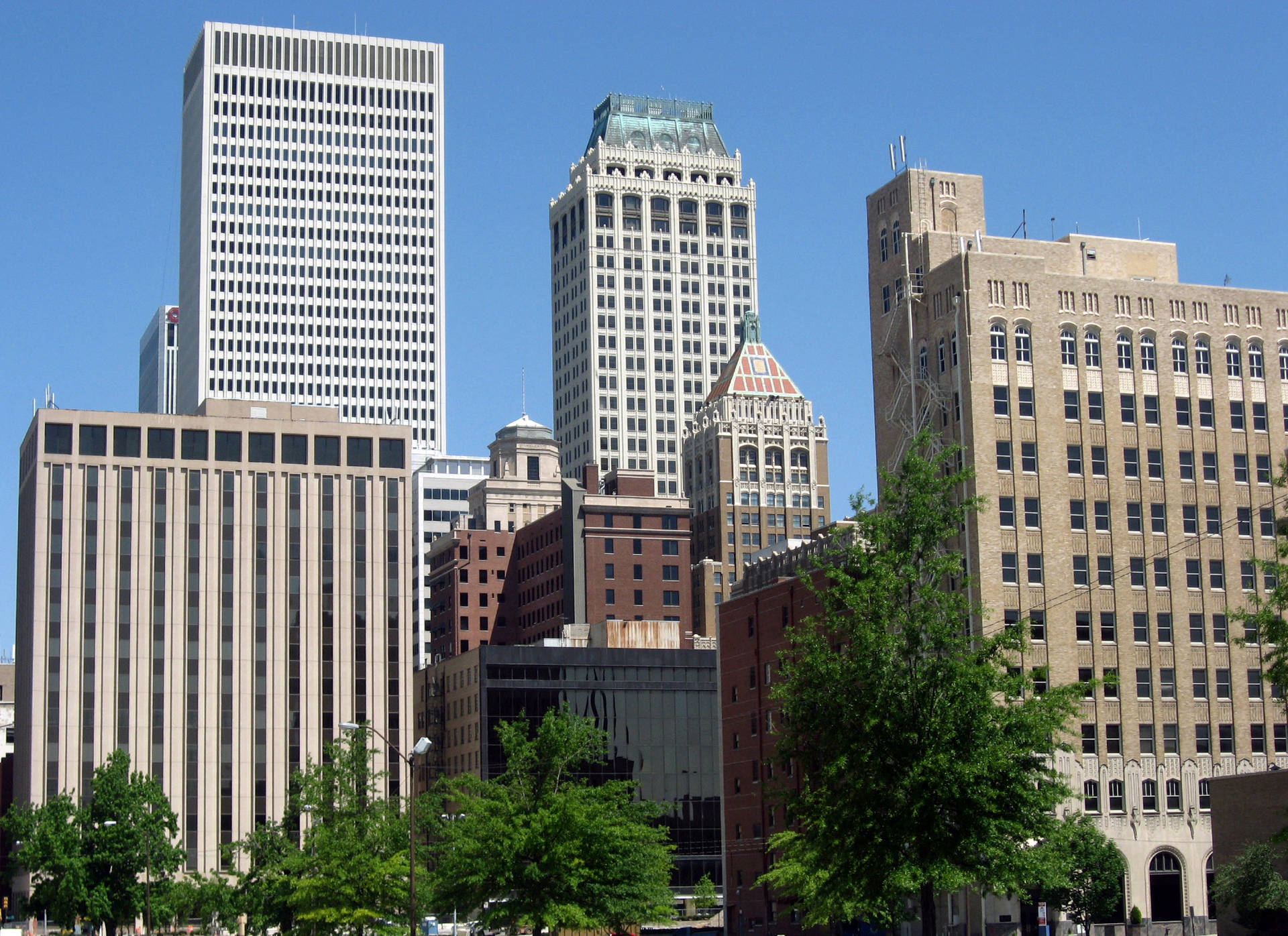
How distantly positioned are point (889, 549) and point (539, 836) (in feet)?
75.6

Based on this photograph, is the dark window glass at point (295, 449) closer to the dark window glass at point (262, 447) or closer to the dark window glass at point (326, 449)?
the dark window glass at point (326, 449)

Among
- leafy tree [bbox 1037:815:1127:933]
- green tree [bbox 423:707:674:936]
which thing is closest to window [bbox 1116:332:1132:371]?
leafy tree [bbox 1037:815:1127:933]

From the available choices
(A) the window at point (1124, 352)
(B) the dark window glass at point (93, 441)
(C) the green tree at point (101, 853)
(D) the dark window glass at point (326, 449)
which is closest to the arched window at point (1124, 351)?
(A) the window at point (1124, 352)

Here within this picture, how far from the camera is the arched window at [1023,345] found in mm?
116875

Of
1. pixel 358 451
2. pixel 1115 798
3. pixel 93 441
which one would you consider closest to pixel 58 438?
pixel 93 441

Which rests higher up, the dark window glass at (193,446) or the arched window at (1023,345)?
the dark window glass at (193,446)

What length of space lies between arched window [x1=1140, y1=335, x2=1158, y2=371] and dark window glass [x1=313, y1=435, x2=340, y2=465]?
8199cm

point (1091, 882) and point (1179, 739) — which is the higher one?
point (1179, 739)

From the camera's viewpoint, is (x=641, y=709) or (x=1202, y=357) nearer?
(x=1202, y=357)

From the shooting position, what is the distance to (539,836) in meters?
71.1

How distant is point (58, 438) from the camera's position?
165250mm

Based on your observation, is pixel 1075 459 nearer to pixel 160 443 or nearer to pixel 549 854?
pixel 549 854

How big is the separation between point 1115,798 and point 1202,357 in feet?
99.4

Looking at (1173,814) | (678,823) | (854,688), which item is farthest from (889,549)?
(678,823)
